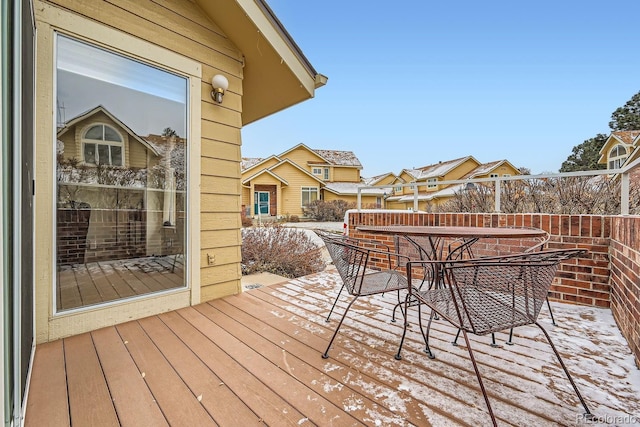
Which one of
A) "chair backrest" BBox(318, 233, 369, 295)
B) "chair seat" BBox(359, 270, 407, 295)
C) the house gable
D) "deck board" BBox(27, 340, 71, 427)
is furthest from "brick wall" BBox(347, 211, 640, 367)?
the house gable

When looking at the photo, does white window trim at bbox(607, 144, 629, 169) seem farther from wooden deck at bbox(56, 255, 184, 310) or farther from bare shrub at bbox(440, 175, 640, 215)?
wooden deck at bbox(56, 255, 184, 310)

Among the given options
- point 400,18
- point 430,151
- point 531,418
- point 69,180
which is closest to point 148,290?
point 69,180

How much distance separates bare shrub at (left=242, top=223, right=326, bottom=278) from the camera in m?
5.12

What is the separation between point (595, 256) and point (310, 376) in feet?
9.85

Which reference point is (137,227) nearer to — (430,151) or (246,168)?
(246,168)

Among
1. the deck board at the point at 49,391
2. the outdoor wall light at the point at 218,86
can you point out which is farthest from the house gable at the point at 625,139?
the deck board at the point at 49,391

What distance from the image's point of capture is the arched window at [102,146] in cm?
238

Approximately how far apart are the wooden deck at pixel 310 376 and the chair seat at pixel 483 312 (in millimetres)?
409

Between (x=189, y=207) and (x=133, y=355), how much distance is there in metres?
1.37

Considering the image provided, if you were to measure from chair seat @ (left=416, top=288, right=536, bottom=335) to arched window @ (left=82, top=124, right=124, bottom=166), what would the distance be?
273 cm

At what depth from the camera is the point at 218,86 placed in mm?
3008

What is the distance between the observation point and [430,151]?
3425 centimetres

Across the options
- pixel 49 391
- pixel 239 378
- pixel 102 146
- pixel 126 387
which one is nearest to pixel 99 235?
pixel 102 146

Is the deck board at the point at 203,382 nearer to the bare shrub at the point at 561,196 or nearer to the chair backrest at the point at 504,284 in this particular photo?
the chair backrest at the point at 504,284
